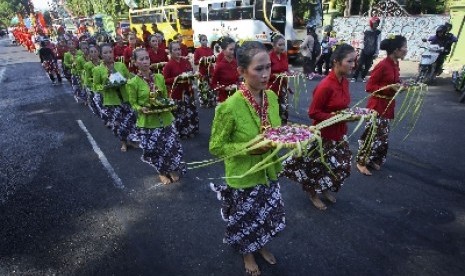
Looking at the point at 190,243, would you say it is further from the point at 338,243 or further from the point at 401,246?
the point at 401,246

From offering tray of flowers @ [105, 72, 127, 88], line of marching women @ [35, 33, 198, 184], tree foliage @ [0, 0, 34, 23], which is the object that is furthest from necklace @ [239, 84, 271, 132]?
tree foliage @ [0, 0, 34, 23]

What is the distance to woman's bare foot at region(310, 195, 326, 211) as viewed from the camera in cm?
425

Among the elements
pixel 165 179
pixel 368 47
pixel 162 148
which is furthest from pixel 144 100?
pixel 368 47

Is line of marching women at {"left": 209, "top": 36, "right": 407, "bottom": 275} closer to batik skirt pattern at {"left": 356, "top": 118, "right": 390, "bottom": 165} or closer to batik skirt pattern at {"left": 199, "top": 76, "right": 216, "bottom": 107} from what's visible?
batik skirt pattern at {"left": 356, "top": 118, "right": 390, "bottom": 165}

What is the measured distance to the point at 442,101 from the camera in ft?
29.1

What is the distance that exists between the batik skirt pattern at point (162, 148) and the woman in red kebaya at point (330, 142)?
1780mm

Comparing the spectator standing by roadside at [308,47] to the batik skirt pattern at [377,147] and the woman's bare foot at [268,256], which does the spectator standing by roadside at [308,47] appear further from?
the woman's bare foot at [268,256]

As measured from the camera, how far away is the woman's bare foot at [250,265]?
3.19m

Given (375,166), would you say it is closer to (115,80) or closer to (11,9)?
(115,80)

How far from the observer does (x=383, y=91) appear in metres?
4.65

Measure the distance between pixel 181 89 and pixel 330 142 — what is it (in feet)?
11.8

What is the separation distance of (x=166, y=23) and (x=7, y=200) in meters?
20.8

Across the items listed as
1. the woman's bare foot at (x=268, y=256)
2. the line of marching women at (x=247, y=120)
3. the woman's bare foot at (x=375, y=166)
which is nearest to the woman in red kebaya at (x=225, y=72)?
the line of marching women at (x=247, y=120)

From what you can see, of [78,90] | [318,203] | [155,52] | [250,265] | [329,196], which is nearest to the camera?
[250,265]
